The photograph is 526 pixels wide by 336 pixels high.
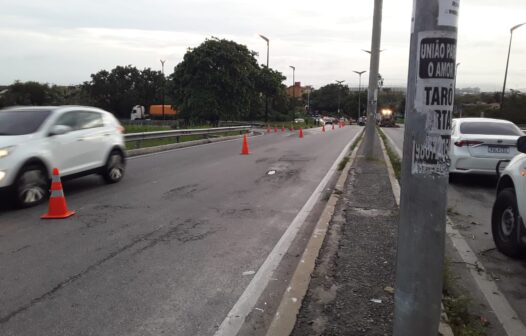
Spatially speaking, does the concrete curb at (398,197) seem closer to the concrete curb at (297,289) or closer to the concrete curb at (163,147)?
the concrete curb at (297,289)

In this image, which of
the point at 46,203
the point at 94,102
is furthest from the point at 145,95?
the point at 46,203

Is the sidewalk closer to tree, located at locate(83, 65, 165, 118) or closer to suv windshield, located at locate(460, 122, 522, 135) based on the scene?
suv windshield, located at locate(460, 122, 522, 135)

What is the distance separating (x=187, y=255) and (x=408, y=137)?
3558mm

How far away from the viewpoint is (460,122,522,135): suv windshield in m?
10.6

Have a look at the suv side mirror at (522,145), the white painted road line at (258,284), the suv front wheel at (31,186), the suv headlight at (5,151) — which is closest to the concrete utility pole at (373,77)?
the white painted road line at (258,284)

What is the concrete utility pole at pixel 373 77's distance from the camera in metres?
15.3

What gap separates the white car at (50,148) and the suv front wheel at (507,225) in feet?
23.6

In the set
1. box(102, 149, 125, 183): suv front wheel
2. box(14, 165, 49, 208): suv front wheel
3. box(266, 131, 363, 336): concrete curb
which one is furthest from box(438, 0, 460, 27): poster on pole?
box(102, 149, 125, 183): suv front wheel

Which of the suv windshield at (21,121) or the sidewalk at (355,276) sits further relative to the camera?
the suv windshield at (21,121)

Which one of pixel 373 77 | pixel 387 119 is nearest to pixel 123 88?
pixel 387 119

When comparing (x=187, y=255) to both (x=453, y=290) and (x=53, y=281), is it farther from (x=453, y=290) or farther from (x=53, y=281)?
(x=453, y=290)

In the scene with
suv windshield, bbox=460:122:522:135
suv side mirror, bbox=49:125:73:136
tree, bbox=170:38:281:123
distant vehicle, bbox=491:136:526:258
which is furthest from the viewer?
tree, bbox=170:38:281:123

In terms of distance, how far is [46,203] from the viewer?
8.26 metres

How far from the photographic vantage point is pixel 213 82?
45.4 m
